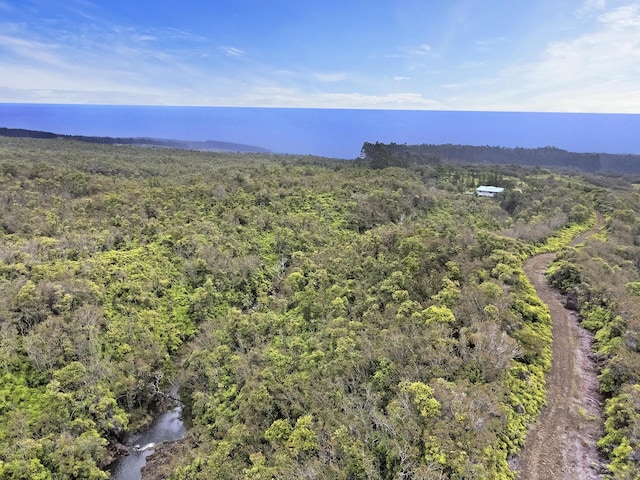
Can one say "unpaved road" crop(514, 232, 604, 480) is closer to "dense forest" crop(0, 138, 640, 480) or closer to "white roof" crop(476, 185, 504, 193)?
"dense forest" crop(0, 138, 640, 480)

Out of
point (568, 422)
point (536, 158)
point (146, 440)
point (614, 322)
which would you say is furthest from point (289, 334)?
point (536, 158)

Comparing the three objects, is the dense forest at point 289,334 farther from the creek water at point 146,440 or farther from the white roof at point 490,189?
the white roof at point 490,189

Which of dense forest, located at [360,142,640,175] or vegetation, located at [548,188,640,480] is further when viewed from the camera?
dense forest, located at [360,142,640,175]

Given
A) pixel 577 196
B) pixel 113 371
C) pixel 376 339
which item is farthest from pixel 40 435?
pixel 577 196

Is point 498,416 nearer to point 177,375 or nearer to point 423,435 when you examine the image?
point 423,435

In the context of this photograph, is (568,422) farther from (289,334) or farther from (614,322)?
(289,334)

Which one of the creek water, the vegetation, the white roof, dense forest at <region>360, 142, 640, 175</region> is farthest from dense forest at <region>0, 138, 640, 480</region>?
dense forest at <region>360, 142, 640, 175</region>
